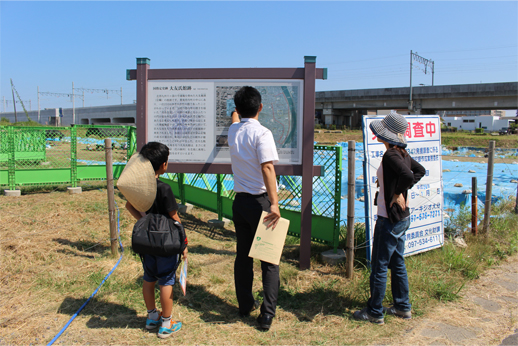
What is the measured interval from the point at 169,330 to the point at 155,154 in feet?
4.18

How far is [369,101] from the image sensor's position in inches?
1355

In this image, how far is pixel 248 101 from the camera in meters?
2.73

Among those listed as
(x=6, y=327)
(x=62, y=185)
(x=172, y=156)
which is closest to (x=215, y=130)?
(x=172, y=156)

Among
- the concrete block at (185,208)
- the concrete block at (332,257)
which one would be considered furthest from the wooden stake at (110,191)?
the concrete block at (332,257)

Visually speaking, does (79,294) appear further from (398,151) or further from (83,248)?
(398,151)

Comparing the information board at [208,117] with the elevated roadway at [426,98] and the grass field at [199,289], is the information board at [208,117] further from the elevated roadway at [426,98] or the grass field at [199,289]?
the elevated roadway at [426,98]

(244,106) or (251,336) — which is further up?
(244,106)

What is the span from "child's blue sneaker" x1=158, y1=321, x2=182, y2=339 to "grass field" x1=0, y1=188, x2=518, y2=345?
0.18 ft

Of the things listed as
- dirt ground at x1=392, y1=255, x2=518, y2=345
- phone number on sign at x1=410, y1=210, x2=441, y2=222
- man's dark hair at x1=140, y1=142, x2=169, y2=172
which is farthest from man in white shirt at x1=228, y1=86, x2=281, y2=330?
phone number on sign at x1=410, y1=210, x2=441, y2=222

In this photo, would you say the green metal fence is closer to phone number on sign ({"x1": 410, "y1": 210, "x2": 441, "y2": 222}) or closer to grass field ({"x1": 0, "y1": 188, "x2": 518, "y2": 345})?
grass field ({"x1": 0, "y1": 188, "x2": 518, "y2": 345})

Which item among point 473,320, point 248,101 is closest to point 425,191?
point 473,320

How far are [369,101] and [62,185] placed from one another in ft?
101

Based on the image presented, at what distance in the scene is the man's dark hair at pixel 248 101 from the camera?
107 inches

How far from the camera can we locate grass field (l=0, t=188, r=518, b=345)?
2658 mm
